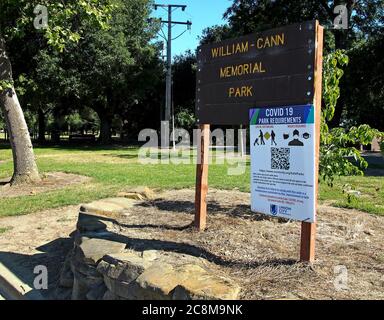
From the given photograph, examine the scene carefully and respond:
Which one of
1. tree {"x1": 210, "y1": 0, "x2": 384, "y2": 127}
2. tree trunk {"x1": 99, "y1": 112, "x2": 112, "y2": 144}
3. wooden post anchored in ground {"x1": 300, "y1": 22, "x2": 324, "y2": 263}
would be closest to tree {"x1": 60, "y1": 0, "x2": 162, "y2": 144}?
tree trunk {"x1": 99, "y1": 112, "x2": 112, "y2": 144}

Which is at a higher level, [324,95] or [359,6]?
[359,6]

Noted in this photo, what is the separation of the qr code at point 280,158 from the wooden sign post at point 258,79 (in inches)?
10.9

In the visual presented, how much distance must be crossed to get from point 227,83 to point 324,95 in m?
1.37

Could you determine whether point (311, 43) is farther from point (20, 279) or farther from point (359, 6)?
point (359, 6)

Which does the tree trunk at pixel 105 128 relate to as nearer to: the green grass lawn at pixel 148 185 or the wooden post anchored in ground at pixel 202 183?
the green grass lawn at pixel 148 185

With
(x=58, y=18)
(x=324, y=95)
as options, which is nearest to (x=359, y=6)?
(x=58, y=18)

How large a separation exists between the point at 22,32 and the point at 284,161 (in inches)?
366

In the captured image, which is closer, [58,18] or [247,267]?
[247,267]

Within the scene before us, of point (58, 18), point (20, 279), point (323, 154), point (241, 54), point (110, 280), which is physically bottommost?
point (20, 279)

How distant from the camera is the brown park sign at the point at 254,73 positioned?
4453 mm

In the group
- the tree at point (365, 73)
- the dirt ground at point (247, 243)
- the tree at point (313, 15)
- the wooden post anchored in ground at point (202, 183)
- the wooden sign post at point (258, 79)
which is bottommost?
the dirt ground at point (247, 243)

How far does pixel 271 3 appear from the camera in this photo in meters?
26.5

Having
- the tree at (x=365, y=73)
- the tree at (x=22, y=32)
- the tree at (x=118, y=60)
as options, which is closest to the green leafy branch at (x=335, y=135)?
the tree at (x=22, y=32)

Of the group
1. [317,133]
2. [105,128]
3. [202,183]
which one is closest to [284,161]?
[317,133]
